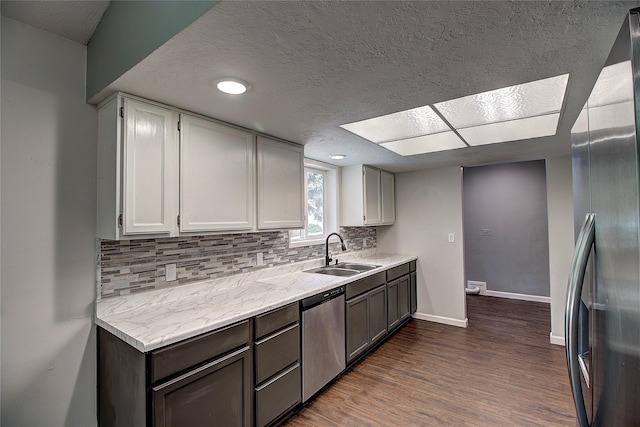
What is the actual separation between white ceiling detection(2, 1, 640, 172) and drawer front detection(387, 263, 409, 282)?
213cm

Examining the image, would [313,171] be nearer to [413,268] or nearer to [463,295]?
[413,268]

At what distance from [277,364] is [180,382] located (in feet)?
2.25

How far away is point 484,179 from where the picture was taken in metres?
5.44

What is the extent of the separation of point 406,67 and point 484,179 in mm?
4779

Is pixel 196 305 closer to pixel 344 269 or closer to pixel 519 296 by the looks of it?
pixel 344 269

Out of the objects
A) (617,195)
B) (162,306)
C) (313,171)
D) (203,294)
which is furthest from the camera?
(313,171)

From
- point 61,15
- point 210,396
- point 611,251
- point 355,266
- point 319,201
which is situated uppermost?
point 61,15

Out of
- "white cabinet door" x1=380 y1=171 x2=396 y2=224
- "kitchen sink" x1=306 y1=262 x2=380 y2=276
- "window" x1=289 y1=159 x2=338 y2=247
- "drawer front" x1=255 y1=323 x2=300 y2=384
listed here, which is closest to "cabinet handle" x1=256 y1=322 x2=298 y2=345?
"drawer front" x1=255 y1=323 x2=300 y2=384

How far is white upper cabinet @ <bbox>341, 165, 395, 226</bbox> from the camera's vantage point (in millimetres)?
3742

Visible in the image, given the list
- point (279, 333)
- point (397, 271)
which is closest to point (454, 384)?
point (397, 271)

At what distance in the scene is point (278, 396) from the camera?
1.99m

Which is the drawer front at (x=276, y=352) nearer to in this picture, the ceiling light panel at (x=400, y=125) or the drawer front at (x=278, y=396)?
the drawer front at (x=278, y=396)

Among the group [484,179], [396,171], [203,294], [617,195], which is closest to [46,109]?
[203,294]

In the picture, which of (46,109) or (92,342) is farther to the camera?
(92,342)
